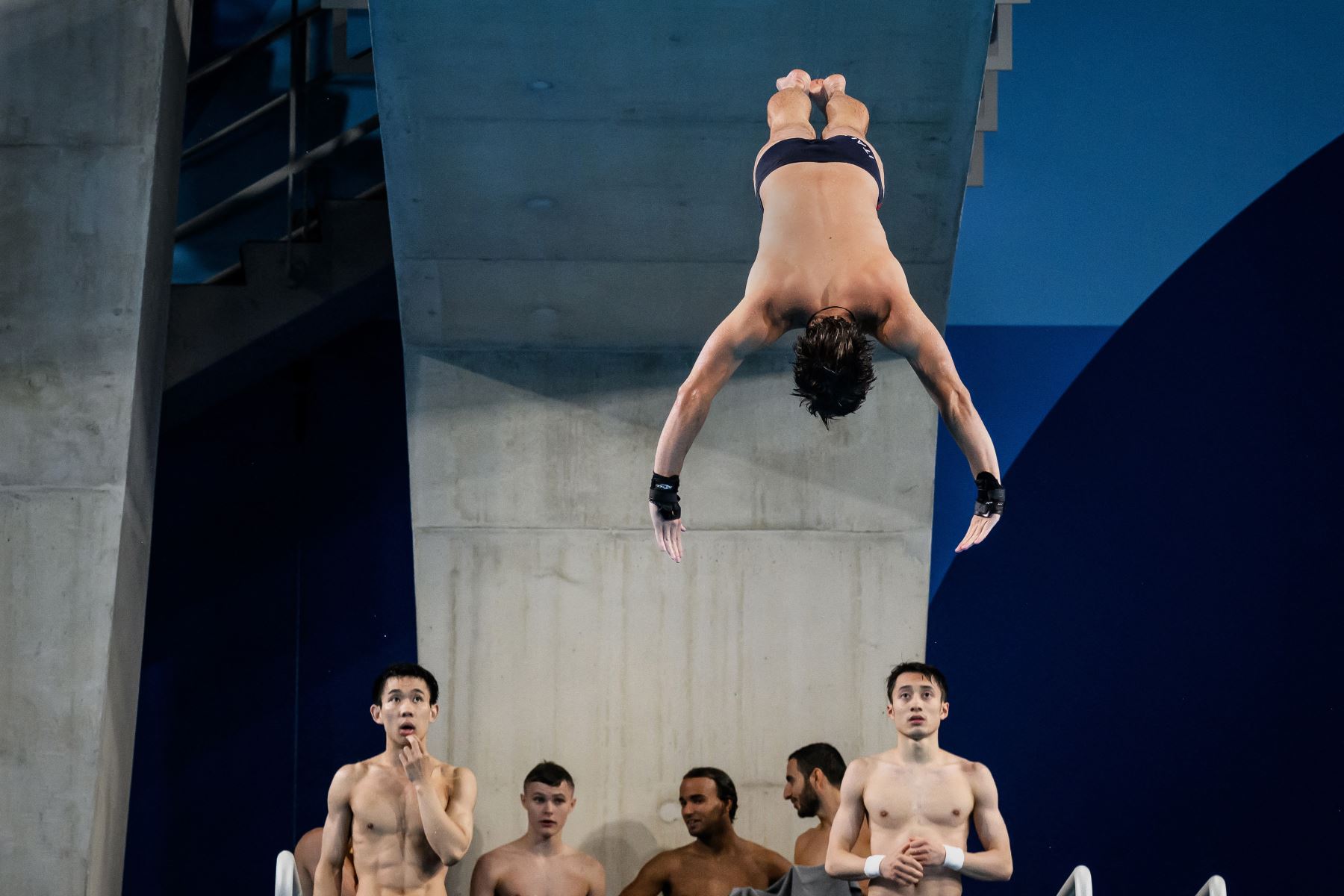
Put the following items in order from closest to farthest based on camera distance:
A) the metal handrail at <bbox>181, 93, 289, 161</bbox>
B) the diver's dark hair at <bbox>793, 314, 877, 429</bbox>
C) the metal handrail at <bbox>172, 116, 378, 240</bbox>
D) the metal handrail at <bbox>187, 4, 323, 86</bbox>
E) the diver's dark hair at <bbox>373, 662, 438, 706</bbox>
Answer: the diver's dark hair at <bbox>793, 314, 877, 429</bbox> → the diver's dark hair at <bbox>373, 662, 438, 706</bbox> → the metal handrail at <bbox>172, 116, 378, 240</bbox> → the metal handrail at <bbox>187, 4, 323, 86</bbox> → the metal handrail at <bbox>181, 93, 289, 161</bbox>

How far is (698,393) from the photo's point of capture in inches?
192

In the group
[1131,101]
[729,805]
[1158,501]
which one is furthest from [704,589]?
[1131,101]

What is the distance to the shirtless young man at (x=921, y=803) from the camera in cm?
545

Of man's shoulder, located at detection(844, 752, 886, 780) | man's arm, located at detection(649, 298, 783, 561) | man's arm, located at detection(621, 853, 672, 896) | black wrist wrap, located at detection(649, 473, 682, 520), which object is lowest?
man's arm, located at detection(621, 853, 672, 896)

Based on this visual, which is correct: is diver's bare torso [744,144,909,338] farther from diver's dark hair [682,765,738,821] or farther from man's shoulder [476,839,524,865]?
man's shoulder [476,839,524,865]

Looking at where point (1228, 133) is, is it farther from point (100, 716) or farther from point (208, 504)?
point (100, 716)

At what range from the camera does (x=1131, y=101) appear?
8578 millimetres

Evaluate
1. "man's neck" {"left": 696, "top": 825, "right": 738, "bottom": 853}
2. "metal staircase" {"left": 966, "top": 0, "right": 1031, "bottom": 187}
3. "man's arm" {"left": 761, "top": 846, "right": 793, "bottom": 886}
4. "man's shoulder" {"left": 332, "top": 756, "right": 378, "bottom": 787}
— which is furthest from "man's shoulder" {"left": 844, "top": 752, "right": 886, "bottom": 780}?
"metal staircase" {"left": 966, "top": 0, "right": 1031, "bottom": 187}

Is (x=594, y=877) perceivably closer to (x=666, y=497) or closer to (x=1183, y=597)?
(x=666, y=497)

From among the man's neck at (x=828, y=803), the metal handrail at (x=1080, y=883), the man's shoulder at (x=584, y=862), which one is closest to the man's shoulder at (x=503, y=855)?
the man's shoulder at (x=584, y=862)

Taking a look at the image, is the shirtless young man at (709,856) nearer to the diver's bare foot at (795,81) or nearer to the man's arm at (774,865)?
the man's arm at (774,865)

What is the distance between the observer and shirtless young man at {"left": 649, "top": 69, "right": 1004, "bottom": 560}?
4766 millimetres

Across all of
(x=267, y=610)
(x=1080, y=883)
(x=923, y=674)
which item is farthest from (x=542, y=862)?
(x=267, y=610)

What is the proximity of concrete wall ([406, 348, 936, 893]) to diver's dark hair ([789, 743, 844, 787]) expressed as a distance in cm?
57
